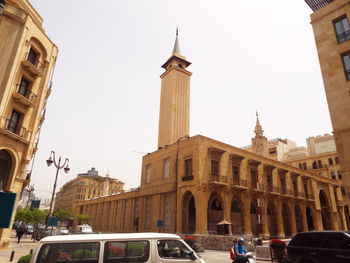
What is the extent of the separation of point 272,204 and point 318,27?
24026mm

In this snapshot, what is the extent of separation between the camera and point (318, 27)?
62.1ft

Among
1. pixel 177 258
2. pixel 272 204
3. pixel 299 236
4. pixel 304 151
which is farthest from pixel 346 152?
pixel 304 151

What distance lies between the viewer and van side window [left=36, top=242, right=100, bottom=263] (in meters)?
5.81

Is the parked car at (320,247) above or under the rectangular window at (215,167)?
under

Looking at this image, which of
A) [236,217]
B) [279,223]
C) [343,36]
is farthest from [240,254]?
[279,223]

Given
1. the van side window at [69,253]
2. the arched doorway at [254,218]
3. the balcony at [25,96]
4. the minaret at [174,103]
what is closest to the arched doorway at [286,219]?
the arched doorway at [254,218]

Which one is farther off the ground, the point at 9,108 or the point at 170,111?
the point at 170,111

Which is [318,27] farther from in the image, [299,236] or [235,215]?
[235,215]

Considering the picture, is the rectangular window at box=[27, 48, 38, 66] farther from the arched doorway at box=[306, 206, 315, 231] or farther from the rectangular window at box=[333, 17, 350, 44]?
the arched doorway at box=[306, 206, 315, 231]

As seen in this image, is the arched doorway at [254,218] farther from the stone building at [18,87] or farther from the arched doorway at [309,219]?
the stone building at [18,87]

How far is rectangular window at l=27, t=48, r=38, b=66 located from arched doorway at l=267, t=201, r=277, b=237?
32.9 meters

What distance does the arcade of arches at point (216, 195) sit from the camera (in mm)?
26812

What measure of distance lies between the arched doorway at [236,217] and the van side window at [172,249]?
77.4ft

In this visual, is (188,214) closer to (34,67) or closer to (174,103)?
(174,103)
